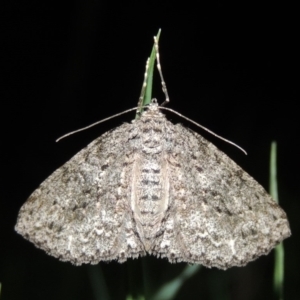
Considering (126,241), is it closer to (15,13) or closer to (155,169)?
(155,169)

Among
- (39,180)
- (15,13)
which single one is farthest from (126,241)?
(15,13)

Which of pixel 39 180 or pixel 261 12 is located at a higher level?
pixel 261 12

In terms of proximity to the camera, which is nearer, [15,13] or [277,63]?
[15,13]

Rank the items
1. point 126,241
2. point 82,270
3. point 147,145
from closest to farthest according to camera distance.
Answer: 1. point 126,241
2. point 147,145
3. point 82,270

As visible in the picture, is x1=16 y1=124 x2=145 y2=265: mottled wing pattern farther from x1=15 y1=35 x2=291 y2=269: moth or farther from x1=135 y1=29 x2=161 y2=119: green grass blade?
x1=135 y1=29 x2=161 y2=119: green grass blade

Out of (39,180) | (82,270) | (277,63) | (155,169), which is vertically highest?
(277,63)

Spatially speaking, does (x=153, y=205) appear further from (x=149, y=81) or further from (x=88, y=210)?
(x=149, y=81)

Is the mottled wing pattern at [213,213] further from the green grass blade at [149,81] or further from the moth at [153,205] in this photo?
the green grass blade at [149,81]
